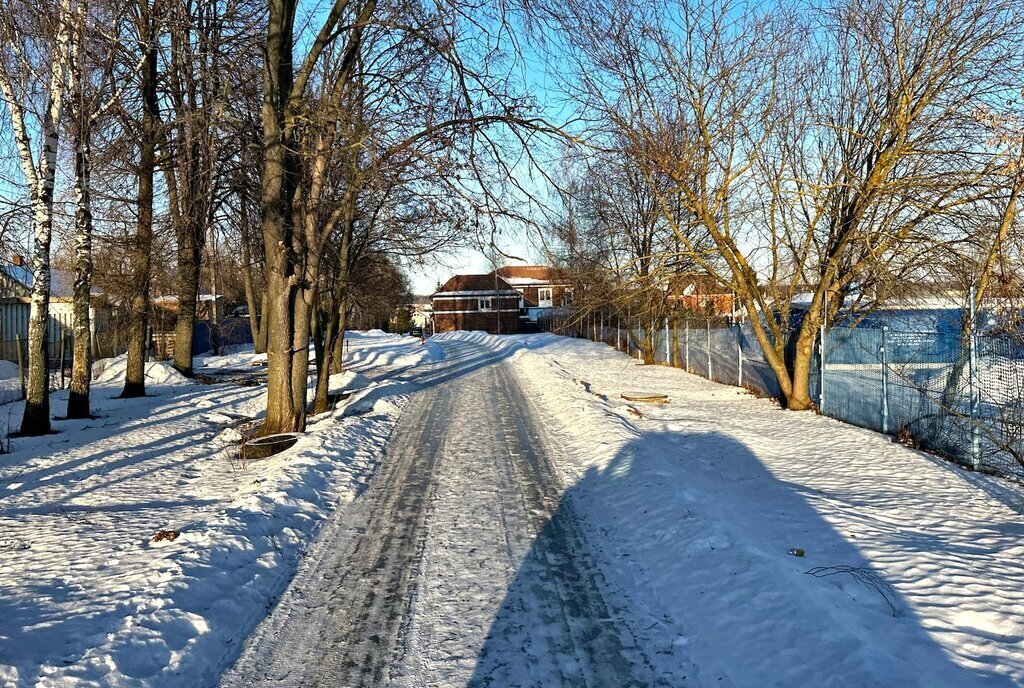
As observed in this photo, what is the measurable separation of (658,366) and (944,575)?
22.7 m

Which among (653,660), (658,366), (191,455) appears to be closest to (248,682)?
(653,660)

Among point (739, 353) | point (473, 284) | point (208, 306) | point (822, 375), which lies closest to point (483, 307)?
point (473, 284)

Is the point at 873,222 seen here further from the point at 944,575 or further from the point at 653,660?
the point at 653,660

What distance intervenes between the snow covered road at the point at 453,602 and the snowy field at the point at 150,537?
35 cm

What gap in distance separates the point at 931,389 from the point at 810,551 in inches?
210

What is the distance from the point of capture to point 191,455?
32.7 feet

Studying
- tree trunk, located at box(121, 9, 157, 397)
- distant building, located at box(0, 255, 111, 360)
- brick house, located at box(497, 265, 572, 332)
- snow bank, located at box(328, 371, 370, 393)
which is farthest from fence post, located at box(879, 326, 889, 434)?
brick house, located at box(497, 265, 572, 332)

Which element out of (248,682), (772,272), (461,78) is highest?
(461,78)

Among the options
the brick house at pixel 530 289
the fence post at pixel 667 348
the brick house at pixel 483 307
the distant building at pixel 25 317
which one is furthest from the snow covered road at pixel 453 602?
the brick house at pixel 530 289

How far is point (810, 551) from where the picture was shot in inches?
228

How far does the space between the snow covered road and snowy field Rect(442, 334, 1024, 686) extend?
401 millimetres

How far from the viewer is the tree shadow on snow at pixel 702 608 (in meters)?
3.83

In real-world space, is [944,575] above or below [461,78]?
below

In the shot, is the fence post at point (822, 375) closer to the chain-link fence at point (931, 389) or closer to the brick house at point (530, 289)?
the chain-link fence at point (931, 389)
